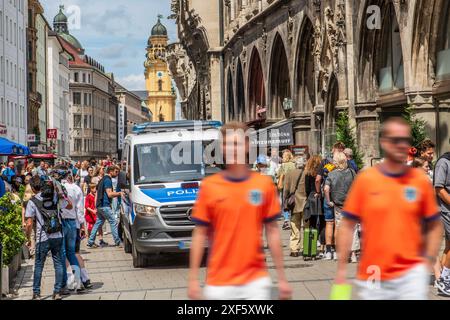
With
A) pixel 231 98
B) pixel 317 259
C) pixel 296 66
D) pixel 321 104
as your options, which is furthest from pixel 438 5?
pixel 231 98

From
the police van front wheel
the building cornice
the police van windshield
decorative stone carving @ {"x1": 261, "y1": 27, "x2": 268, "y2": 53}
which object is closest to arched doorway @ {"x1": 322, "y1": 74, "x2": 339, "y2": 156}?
the building cornice

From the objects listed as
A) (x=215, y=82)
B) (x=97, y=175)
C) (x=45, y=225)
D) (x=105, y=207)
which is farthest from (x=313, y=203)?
(x=215, y=82)

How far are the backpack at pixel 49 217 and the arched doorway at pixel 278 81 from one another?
28894 millimetres

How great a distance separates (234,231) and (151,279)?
8.28 metres

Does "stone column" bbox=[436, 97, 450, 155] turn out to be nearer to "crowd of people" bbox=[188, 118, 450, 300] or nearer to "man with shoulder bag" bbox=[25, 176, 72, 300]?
"man with shoulder bag" bbox=[25, 176, 72, 300]

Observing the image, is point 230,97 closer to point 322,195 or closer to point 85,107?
point 322,195

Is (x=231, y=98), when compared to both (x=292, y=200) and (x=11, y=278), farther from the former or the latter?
(x=11, y=278)

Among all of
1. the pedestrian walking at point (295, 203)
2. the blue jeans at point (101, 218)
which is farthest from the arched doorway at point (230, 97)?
the pedestrian walking at point (295, 203)

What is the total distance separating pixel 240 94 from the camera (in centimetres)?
5234

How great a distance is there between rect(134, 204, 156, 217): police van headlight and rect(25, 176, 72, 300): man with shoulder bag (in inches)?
131

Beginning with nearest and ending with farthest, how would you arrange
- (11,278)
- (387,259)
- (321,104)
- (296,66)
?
(387,259)
(11,278)
(321,104)
(296,66)

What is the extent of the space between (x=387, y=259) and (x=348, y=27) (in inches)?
866

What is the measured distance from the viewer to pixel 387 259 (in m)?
6.09

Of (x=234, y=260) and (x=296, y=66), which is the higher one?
(x=296, y=66)
